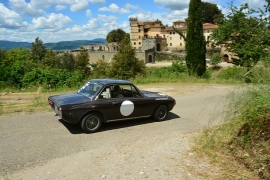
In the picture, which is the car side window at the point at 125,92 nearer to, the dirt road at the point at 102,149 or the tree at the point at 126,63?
the dirt road at the point at 102,149

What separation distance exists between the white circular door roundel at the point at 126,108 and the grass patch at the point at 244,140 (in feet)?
8.02

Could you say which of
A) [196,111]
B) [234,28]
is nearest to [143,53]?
[234,28]

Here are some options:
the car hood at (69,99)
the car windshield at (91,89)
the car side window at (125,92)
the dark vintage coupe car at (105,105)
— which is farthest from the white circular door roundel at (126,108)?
the car hood at (69,99)

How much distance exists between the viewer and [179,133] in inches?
264

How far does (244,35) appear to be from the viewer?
19.2 metres

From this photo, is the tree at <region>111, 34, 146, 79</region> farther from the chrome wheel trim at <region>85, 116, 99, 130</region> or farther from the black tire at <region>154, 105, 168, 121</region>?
the chrome wheel trim at <region>85, 116, 99, 130</region>

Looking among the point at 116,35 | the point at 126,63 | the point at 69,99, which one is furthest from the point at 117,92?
the point at 116,35

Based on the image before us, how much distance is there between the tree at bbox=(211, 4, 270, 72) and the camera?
18.5 metres

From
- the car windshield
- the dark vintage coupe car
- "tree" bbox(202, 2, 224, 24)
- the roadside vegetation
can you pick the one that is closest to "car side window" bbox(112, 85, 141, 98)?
the dark vintage coupe car

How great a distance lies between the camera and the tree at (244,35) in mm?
18516

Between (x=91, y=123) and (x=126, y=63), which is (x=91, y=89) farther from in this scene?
(x=126, y=63)

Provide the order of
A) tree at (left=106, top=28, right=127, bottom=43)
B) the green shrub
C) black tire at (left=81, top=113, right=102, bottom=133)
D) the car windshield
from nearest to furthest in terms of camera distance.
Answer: black tire at (left=81, top=113, right=102, bottom=133), the car windshield, the green shrub, tree at (left=106, top=28, right=127, bottom=43)

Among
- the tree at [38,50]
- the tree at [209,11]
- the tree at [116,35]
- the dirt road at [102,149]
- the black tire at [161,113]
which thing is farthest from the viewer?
the tree at [116,35]

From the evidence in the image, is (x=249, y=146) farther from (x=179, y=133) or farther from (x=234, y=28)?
(x=234, y=28)
